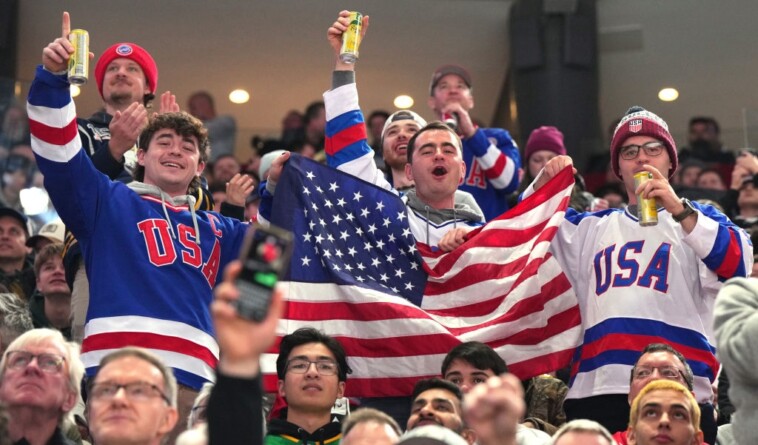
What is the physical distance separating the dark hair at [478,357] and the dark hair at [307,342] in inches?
18.4

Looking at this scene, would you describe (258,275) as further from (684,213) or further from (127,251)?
(684,213)

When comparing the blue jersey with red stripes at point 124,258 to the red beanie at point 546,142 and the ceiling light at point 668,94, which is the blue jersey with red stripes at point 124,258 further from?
the ceiling light at point 668,94

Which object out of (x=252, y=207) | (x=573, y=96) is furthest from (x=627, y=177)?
(x=573, y=96)

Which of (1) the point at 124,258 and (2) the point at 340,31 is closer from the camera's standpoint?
(1) the point at 124,258

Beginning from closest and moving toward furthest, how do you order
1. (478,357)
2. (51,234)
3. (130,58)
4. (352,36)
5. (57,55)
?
(57,55)
(478,357)
(352,36)
(130,58)
(51,234)

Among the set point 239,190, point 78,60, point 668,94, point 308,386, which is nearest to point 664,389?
point 308,386

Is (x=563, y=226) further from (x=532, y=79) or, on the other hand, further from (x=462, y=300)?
(x=532, y=79)

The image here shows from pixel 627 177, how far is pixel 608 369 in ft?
3.29

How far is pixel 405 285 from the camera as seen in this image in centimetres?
734

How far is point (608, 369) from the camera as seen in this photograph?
684 cm

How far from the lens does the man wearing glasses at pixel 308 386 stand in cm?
630

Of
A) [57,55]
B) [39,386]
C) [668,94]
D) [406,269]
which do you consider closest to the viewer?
[39,386]

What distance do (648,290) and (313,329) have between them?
1.57 metres

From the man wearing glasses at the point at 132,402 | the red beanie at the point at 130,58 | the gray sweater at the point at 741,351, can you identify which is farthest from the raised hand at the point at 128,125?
the gray sweater at the point at 741,351
